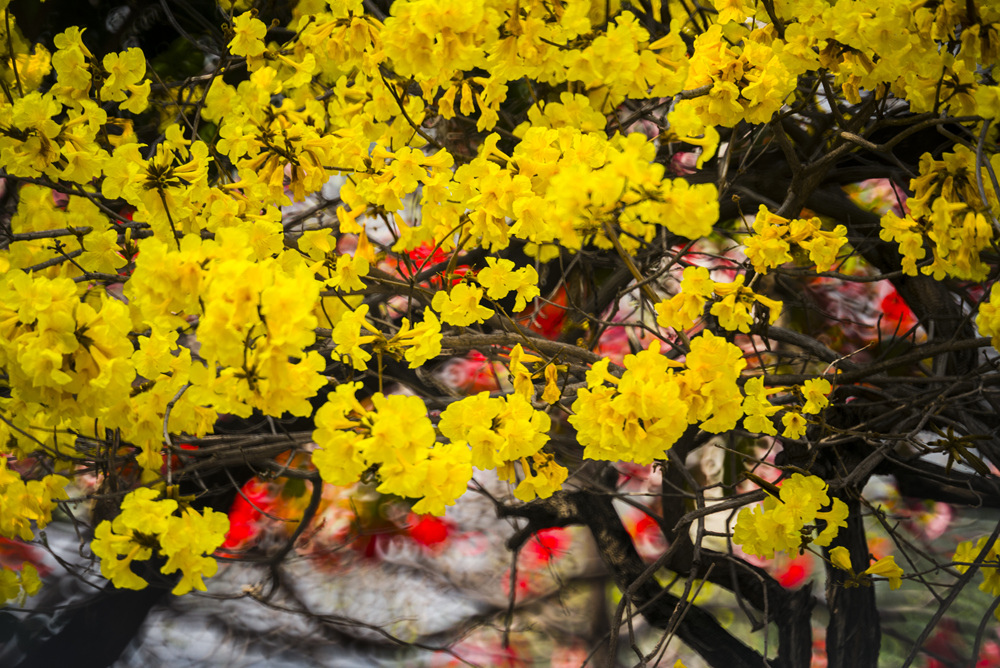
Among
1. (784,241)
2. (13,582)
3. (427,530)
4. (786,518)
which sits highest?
(784,241)

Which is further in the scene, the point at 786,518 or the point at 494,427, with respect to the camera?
the point at 786,518

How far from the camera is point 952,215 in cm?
95

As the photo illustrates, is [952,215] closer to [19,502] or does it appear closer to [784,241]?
[784,241]

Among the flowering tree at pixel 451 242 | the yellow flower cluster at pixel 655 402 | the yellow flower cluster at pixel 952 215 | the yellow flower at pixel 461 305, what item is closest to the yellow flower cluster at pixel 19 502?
the flowering tree at pixel 451 242

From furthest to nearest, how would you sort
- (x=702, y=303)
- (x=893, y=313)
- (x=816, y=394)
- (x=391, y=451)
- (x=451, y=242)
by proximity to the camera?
(x=893, y=313), (x=451, y=242), (x=816, y=394), (x=702, y=303), (x=391, y=451)

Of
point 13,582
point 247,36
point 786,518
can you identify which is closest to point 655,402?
point 786,518

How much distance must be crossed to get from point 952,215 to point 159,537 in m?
0.98

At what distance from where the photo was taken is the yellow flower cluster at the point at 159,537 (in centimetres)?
79

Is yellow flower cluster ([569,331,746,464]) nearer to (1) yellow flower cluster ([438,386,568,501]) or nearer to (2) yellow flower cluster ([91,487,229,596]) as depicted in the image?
(1) yellow flower cluster ([438,386,568,501])

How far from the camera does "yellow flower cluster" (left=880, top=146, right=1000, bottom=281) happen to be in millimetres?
929

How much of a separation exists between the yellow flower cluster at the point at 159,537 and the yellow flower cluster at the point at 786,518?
624 mm

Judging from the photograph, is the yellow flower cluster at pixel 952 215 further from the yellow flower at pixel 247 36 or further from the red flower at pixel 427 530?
the red flower at pixel 427 530

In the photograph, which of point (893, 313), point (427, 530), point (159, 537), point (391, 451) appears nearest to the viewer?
point (391, 451)

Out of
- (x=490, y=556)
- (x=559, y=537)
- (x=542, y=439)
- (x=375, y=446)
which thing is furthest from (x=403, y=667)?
(x=375, y=446)
